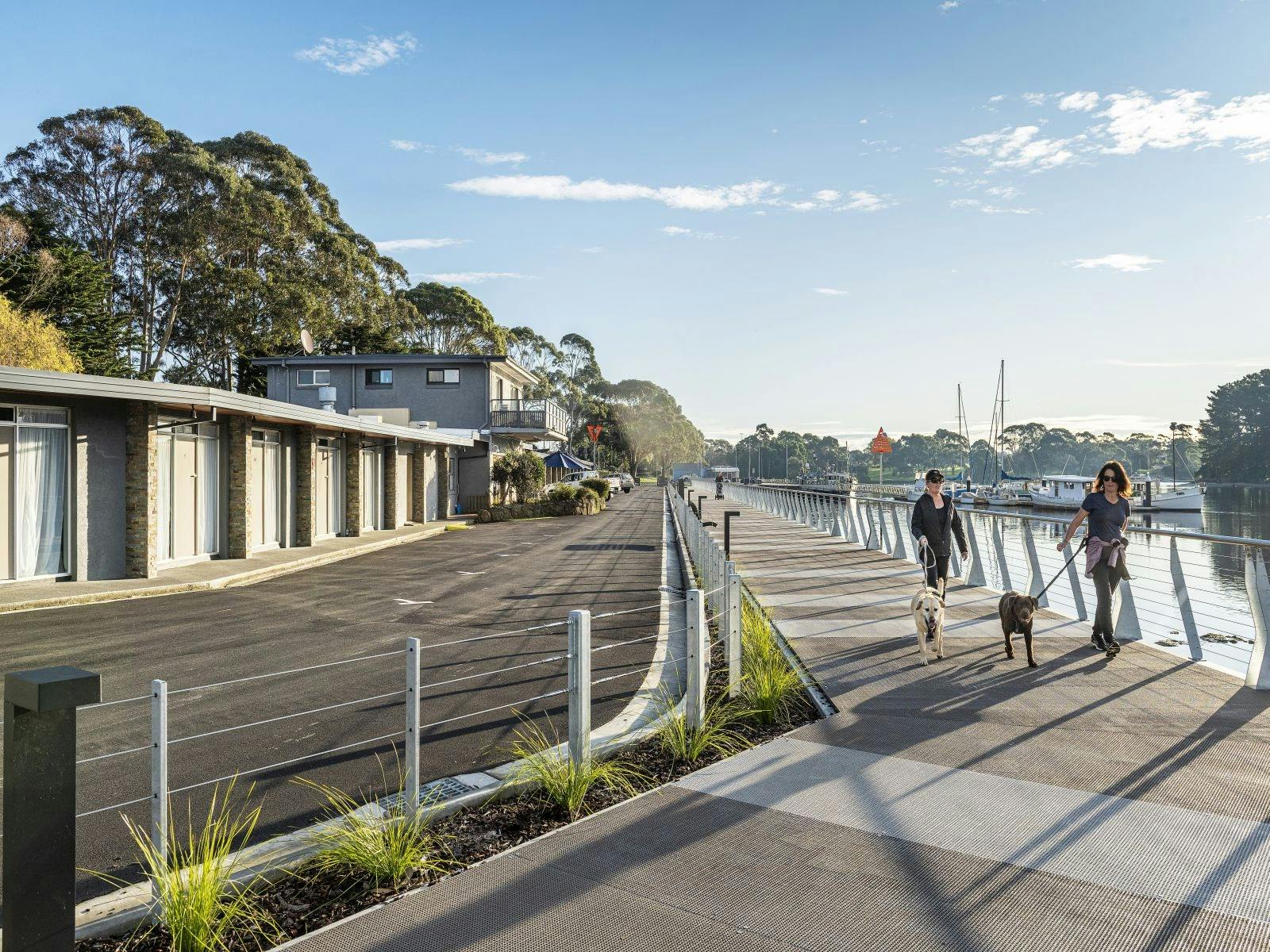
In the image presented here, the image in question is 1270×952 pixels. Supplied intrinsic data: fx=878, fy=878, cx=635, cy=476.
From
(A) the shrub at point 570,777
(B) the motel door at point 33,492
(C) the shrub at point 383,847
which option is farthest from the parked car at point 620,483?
(C) the shrub at point 383,847

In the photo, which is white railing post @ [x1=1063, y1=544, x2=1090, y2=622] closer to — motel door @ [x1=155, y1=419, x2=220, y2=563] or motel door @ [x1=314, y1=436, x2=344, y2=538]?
motel door @ [x1=155, y1=419, x2=220, y2=563]

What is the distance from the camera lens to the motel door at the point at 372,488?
25844 mm

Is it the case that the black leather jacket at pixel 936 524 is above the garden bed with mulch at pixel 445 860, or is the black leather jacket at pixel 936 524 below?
above

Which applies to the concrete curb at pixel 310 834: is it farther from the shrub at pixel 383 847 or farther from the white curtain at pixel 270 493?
the white curtain at pixel 270 493

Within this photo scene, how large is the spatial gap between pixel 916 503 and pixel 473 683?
193 inches

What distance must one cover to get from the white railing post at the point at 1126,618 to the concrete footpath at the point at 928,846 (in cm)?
222

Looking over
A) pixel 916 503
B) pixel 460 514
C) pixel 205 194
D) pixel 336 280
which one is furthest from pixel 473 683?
pixel 336 280

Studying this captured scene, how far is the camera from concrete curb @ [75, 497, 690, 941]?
3475mm

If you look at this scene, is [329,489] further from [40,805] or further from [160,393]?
[40,805]

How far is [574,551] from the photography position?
809 inches

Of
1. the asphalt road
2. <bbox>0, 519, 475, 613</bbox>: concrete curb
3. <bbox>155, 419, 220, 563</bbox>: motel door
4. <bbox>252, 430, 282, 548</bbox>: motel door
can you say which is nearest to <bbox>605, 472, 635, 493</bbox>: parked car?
<bbox>252, 430, 282, 548</bbox>: motel door

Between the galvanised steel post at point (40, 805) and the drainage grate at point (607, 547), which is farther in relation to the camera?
the drainage grate at point (607, 547)

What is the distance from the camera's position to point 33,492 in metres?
13.4

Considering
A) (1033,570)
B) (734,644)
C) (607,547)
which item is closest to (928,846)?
(734,644)
